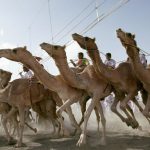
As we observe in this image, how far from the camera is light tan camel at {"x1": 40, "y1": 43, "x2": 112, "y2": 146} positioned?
981 centimetres

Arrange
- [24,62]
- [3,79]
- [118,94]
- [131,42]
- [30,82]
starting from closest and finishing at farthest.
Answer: [131,42], [24,62], [118,94], [30,82], [3,79]

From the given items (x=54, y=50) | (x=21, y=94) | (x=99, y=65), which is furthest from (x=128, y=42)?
(x=21, y=94)

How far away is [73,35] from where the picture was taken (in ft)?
32.1

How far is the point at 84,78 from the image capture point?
10219mm

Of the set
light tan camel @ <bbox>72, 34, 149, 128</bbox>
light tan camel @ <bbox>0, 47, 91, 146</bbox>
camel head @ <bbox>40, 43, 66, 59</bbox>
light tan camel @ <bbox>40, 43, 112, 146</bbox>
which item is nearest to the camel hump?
light tan camel @ <bbox>0, 47, 91, 146</bbox>

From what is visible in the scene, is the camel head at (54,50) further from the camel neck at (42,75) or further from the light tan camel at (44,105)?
the light tan camel at (44,105)

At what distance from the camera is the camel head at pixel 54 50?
32.1 ft

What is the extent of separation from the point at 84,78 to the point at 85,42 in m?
1.00

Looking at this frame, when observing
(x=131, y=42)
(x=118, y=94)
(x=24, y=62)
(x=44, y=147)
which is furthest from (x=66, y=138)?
(x=131, y=42)

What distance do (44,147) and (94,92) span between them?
6.88ft

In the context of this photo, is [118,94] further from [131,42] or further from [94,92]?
[131,42]

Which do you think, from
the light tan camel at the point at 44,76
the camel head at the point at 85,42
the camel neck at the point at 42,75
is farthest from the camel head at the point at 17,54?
the camel head at the point at 85,42

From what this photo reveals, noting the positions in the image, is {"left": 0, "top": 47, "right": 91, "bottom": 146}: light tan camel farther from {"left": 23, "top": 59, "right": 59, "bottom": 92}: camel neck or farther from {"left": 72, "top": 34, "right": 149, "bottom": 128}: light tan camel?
{"left": 72, "top": 34, "right": 149, "bottom": 128}: light tan camel

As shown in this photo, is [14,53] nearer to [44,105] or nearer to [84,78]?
[84,78]
